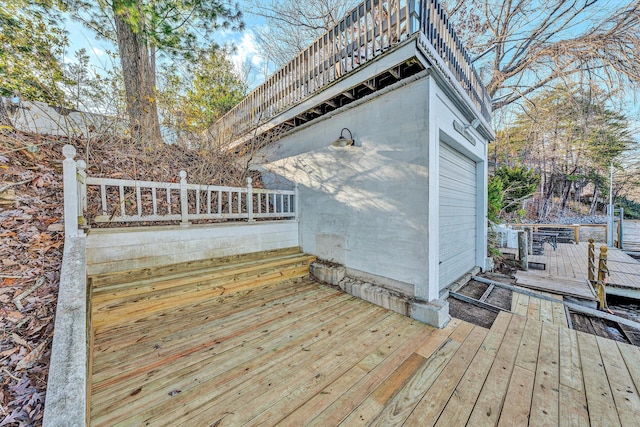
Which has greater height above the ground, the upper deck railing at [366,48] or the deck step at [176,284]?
the upper deck railing at [366,48]

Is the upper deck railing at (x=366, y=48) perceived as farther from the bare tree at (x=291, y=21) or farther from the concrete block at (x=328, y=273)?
the bare tree at (x=291, y=21)

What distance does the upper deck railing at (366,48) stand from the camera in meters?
2.79

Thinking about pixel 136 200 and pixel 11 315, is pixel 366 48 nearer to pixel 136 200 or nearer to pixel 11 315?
pixel 136 200

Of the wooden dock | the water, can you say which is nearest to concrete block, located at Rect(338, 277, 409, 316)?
the wooden dock

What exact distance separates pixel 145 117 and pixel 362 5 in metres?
4.56

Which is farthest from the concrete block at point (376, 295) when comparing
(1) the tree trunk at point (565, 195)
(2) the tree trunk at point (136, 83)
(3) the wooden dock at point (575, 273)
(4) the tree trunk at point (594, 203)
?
(4) the tree trunk at point (594, 203)

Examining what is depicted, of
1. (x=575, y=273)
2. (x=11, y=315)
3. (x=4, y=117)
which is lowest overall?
(x=575, y=273)

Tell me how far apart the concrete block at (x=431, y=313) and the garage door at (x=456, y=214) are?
1141 millimetres

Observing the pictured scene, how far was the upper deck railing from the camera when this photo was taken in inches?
110

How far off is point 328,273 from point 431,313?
1647 millimetres

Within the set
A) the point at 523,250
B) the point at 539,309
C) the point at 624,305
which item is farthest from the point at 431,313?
the point at 624,305

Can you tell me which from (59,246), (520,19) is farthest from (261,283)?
(520,19)

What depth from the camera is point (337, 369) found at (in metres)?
1.94

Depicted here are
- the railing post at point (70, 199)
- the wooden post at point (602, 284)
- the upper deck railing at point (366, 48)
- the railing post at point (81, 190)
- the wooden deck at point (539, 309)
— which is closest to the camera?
the railing post at point (70, 199)
